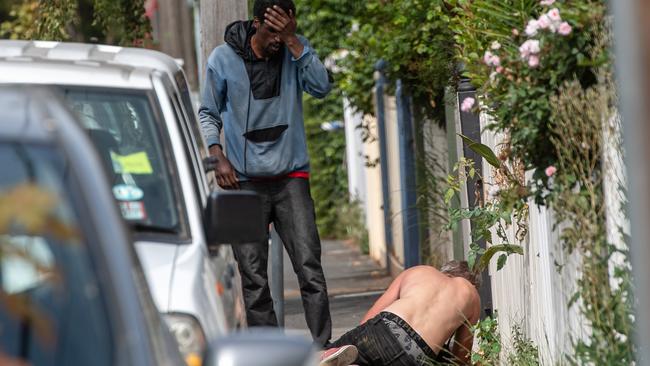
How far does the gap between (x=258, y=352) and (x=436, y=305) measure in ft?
14.4

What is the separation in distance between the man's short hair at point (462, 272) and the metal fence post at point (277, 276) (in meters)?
1.37

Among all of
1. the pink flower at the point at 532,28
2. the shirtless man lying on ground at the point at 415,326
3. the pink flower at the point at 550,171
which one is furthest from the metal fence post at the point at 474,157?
the pink flower at the point at 532,28

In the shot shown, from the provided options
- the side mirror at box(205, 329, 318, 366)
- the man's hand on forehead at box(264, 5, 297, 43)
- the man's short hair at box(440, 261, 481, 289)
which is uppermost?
the man's hand on forehead at box(264, 5, 297, 43)

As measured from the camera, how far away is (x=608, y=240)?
16.5 ft

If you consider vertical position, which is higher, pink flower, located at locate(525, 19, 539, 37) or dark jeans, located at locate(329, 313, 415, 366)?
pink flower, located at locate(525, 19, 539, 37)

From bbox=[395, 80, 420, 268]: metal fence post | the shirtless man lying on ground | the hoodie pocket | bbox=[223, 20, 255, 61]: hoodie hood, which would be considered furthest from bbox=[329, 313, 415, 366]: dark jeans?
bbox=[395, 80, 420, 268]: metal fence post

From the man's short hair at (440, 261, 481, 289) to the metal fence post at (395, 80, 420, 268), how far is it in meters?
3.43

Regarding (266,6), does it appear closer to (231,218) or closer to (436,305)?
(436,305)

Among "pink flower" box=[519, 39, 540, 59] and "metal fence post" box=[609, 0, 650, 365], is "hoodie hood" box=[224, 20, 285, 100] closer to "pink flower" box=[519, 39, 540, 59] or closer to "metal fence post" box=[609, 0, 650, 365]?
"pink flower" box=[519, 39, 540, 59]

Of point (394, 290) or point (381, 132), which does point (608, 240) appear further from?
point (381, 132)

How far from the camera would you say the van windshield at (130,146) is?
523 cm

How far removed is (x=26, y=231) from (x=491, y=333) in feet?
14.8

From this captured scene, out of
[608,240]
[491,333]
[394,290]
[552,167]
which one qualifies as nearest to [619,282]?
[608,240]

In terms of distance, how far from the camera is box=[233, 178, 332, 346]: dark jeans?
802 centimetres
